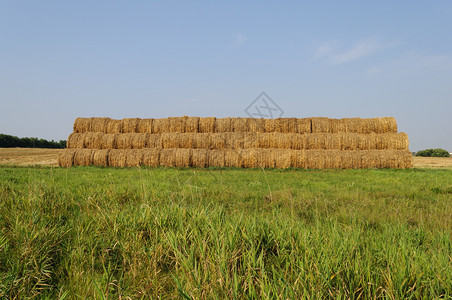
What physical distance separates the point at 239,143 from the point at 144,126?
5737mm

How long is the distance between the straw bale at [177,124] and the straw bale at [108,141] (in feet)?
10.3

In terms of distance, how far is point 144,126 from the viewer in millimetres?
17359

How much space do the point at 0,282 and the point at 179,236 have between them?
133 cm

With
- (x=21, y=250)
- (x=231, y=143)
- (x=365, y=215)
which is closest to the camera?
(x=21, y=250)

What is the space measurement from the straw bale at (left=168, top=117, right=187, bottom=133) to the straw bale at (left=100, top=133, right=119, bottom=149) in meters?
3.15

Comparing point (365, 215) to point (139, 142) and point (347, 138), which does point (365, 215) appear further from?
point (139, 142)

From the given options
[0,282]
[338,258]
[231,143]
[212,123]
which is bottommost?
[0,282]

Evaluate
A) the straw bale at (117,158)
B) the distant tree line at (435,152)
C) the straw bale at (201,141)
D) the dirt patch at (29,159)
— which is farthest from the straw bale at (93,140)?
the distant tree line at (435,152)

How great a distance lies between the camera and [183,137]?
54.1 feet

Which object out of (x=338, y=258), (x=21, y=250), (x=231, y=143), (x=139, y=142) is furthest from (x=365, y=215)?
(x=139, y=142)

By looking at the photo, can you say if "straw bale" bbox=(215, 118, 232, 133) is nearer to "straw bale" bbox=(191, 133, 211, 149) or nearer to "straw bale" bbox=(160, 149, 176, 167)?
"straw bale" bbox=(191, 133, 211, 149)

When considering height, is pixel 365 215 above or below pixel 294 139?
below

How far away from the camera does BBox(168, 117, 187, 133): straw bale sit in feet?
56.0

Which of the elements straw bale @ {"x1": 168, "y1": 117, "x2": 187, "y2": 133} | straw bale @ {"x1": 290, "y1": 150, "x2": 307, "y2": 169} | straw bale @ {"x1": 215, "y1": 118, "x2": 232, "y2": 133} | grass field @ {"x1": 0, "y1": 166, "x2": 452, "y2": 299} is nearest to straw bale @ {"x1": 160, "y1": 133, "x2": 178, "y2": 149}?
straw bale @ {"x1": 168, "y1": 117, "x2": 187, "y2": 133}
